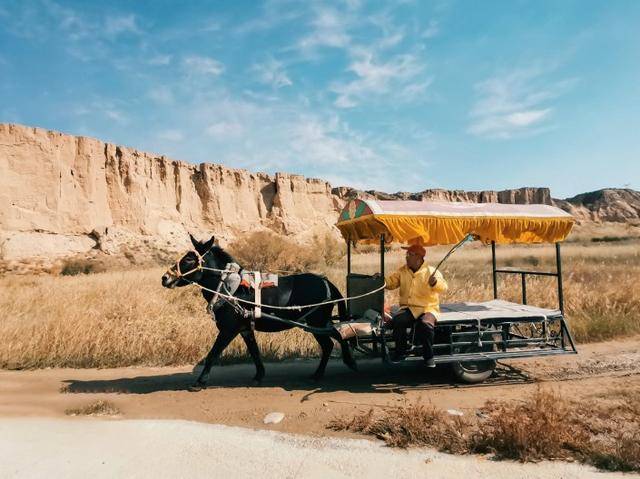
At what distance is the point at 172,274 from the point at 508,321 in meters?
4.93

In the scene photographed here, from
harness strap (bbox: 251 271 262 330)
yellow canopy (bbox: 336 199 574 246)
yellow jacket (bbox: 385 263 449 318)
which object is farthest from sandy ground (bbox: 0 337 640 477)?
yellow canopy (bbox: 336 199 574 246)

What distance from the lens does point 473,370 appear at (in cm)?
655

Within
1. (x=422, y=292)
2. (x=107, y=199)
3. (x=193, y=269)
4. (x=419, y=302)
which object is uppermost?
(x=107, y=199)

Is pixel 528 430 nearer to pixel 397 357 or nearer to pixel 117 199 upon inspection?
pixel 397 357

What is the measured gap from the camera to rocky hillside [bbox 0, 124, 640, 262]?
35062mm

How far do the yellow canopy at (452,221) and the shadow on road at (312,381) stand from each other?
6.88 feet

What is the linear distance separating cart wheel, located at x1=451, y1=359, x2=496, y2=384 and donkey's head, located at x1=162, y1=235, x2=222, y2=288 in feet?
12.4

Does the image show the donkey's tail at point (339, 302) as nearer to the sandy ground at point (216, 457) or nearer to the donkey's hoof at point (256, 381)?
the donkey's hoof at point (256, 381)

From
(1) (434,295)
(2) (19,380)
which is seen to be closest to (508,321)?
(1) (434,295)

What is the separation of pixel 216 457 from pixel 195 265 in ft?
9.67

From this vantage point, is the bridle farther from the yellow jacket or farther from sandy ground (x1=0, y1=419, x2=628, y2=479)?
the yellow jacket

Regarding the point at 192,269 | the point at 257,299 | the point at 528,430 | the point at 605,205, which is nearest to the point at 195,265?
the point at 192,269

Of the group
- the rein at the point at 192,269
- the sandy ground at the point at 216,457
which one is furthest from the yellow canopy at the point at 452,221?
the sandy ground at the point at 216,457

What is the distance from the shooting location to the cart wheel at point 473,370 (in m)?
6.47
